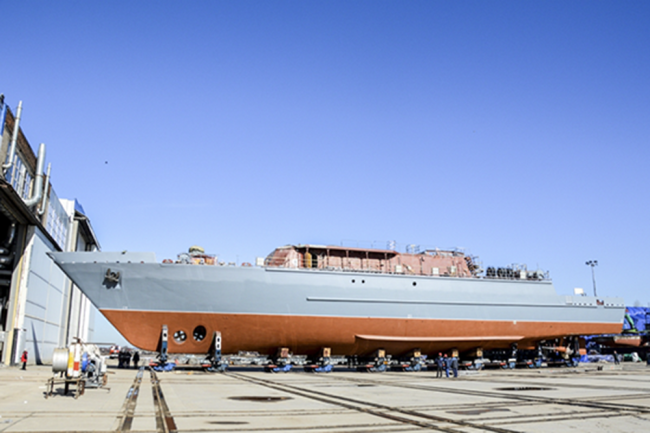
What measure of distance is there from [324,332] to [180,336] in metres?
7.73

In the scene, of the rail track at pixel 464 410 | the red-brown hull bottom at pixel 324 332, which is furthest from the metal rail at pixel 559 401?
the red-brown hull bottom at pixel 324 332

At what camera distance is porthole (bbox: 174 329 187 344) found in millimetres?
24547

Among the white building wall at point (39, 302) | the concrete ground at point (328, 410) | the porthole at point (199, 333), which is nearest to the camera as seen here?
the concrete ground at point (328, 410)

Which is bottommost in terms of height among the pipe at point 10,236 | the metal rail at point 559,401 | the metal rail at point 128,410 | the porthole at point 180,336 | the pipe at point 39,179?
the metal rail at point 559,401

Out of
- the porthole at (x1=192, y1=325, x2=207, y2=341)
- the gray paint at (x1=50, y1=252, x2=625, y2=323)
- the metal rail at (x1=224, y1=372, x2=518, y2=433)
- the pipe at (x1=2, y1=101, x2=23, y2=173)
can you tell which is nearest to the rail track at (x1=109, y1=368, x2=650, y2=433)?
the metal rail at (x1=224, y1=372, x2=518, y2=433)

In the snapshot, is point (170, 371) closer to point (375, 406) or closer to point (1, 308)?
point (1, 308)

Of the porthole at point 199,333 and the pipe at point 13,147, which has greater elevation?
the pipe at point 13,147

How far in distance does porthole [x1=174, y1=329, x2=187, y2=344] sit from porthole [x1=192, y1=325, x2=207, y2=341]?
0.52 meters

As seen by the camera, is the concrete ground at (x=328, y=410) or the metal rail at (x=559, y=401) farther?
the metal rail at (x=559, y=401)

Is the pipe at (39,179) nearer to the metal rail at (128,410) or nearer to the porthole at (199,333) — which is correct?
the porthole at (199,333)

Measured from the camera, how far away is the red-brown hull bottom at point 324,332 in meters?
24.2

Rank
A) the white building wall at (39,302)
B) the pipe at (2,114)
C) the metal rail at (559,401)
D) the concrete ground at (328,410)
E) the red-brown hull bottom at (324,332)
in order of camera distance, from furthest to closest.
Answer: the white building wall at (39,302), the red-brown hull bottom at (324,332), the pipe at (2,114), the metal rail at (559,401), the concrete ground at (328,410)

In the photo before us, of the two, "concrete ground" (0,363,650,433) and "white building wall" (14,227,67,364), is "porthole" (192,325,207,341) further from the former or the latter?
"white building wall" (14,227,67,364)

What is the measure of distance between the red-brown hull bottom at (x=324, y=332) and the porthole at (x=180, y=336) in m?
0.16
